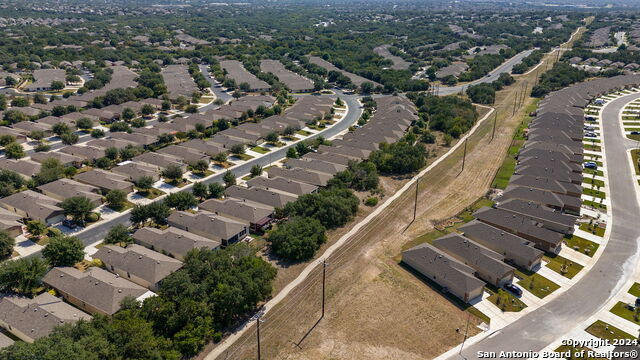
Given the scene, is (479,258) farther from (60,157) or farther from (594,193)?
(60,157)

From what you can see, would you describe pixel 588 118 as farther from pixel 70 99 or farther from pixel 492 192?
pixel 70 99

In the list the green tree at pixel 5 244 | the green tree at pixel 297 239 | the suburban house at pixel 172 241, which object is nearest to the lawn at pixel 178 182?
the suburban house at pixel 172 241

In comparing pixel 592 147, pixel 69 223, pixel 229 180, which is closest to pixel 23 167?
pixel 69 223

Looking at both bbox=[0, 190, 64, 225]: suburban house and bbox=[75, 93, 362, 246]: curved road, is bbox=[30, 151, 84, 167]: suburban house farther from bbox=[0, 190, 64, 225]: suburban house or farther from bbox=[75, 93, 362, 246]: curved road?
bbox=[75, 93, 362, 246]: curved road

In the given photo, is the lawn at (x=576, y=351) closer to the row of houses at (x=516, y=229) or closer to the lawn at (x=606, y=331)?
the lawn at (x=606, y=331)

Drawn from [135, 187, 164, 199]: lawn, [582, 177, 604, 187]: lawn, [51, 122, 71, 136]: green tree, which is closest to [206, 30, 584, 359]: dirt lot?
[582, 177, 604, 187]: lawn

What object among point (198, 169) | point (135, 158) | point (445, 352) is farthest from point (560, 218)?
point (135, 158)
